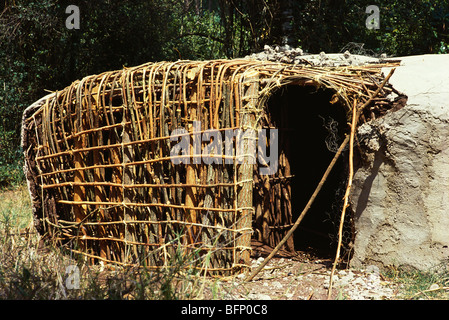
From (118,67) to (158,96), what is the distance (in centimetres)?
541

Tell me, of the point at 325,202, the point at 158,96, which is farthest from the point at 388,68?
the point at 158,96

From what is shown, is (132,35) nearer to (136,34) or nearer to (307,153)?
(136,34)

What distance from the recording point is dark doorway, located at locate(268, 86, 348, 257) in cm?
552

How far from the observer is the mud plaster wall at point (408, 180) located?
13.9 ft

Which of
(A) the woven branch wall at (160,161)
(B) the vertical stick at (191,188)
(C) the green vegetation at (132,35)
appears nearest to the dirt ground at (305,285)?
(A) the woven branch wall at (160,161)

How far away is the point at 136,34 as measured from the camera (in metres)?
9.30

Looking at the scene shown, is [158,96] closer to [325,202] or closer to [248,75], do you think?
[248,75]

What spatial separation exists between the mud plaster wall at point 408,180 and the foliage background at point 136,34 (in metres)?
4.09

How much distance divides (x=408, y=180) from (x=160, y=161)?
2.15 m

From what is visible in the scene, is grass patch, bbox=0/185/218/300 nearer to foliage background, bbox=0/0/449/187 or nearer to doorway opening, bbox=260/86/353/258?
doorway opening, bbox=260/86/353/258

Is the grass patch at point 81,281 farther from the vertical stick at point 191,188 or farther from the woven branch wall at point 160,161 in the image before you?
the vertical stick at point 191,188

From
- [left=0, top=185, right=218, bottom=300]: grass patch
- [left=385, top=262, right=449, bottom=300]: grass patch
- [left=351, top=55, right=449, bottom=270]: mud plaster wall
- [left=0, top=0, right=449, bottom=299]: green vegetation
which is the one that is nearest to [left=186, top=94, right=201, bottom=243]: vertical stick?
[left=0, top=185, right=218, bottom=300]: grass patch

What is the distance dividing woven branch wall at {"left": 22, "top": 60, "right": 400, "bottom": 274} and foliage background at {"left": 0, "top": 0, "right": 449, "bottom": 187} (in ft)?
12.7

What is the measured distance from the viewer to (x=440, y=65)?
4.70m
